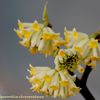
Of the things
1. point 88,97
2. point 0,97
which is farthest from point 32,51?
point 0,97

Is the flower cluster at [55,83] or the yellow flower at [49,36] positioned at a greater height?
the yellow flower at [49,36]

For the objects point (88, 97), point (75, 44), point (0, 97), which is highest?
point (75, 44)

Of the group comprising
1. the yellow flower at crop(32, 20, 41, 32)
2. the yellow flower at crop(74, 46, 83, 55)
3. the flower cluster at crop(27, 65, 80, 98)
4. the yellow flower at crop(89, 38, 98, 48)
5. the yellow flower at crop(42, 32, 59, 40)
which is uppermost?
the yellow flower at crop(32, 20, 41, 32)

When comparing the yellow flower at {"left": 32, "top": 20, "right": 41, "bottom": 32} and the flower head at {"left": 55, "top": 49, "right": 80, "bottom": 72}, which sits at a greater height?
the yellow flower at {"left": 32, "top": 20, "right": 41, "bottom": 32}

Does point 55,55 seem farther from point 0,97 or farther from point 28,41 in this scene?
point 0,97

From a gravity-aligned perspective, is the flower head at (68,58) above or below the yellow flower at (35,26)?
below

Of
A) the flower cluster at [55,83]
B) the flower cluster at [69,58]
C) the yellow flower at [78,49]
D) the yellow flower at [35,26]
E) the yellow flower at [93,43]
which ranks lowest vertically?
the flower cluster at [55,83]

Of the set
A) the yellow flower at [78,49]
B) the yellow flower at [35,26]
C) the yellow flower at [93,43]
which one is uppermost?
the yellow flower at [35,26]

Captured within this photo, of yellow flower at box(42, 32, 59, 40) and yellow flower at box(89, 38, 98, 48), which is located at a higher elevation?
yellow flower at box(42, 32, 59, 40)
